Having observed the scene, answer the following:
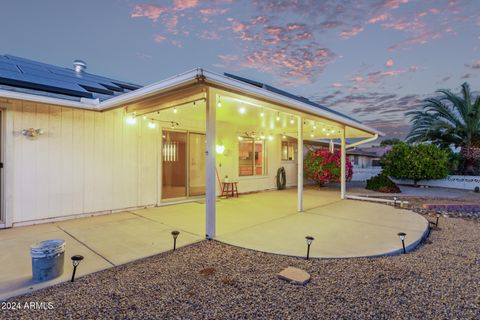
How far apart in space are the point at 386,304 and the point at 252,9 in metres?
8.91

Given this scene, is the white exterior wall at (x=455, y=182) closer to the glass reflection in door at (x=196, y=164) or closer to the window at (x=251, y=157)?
the window at (x=251, y=157)

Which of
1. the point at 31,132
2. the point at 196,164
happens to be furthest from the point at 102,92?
the point at 196,164

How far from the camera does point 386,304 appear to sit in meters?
2.12

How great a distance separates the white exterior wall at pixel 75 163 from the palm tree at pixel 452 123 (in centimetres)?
1314

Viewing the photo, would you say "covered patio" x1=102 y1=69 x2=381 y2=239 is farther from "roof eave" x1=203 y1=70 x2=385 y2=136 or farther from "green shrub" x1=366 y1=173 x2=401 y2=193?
"green shrub" x1=366 y1=173 x2=401 y2=193

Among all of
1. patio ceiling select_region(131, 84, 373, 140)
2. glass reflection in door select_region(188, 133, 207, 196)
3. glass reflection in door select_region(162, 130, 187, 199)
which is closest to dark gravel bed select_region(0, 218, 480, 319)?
patio ceiling select_region(131, 84, 373, 140)

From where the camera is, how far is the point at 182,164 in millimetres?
7195

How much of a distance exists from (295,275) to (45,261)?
106 inches

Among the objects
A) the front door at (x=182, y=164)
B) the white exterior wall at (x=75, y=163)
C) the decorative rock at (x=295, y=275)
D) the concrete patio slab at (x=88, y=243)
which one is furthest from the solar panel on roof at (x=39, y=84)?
the decorative rock at (x=295, y=275)

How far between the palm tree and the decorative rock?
12.8m

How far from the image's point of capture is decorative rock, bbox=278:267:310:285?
8.13 ft

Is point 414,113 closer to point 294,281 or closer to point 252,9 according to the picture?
point 252,9

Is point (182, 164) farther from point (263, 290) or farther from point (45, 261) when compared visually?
point (263, 290)

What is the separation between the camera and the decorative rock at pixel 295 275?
8.13 feet
